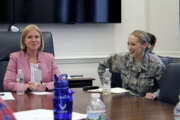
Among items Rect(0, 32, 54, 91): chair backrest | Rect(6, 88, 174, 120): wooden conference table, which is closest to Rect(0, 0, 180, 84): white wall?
Rect(0, 32, 54, 91): chair backrest

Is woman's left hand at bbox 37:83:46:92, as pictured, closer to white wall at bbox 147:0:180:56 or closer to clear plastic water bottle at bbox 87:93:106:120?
clear plastic water bottle at bbox 87:93:106:120

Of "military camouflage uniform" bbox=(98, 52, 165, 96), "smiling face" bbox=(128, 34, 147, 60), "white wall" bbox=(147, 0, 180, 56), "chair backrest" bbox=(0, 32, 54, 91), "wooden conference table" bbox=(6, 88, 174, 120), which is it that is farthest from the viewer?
"white wall" bbox=(147, 0, 180, 56)

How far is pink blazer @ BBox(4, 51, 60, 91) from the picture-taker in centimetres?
320

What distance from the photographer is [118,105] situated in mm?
2352

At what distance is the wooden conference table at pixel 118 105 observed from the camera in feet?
6.66

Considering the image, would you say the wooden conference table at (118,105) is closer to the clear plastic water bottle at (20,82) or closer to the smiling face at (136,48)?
the clear plastic water bottle at (20,82)

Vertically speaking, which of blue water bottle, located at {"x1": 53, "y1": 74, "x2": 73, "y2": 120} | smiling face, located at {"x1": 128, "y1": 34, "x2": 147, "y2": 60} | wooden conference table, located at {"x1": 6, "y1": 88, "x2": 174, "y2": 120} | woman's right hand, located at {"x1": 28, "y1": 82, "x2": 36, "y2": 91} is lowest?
wooden conference table, located at {"x1": 6, "y1": 88, "x2": 174, "y2": 120}

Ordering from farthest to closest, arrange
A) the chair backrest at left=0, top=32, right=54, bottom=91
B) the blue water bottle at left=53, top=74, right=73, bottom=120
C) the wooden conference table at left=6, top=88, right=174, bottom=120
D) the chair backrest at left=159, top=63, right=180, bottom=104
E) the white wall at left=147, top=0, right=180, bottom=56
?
the white wall at left=147, top=0, right=180, bottom=56
the chair backrest at left=0, top=32, right=54, bottom=91
the chair backrest at left=159, top=63, right=180, bottom=104
the wooden conference table at left=6, top=88, right=174, bottom=120
the blue water bottle at left=53, top=74, right=73, bottom=120

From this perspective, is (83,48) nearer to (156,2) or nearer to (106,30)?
(106,30)

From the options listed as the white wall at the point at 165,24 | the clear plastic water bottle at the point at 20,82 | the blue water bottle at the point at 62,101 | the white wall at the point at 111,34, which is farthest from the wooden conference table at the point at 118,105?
the white wall at the point at 165,24

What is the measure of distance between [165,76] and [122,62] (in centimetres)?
76

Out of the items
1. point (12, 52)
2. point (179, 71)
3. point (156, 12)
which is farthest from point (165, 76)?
point (156, 12)

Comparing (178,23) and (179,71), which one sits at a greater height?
(178,23)

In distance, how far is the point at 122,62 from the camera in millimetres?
3359
